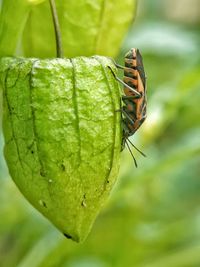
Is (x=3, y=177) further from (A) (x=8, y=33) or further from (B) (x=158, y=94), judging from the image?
(A) (x=8, y=33)

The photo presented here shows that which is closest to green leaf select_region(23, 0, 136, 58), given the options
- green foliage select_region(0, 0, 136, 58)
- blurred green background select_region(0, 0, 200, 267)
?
green foliage select_region(0, 0, 136, 58)

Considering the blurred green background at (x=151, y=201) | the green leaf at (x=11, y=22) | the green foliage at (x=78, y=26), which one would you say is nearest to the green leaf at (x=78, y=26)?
the green foliage at (x=78, y=26)

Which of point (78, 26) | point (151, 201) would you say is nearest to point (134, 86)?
point (78, 26)

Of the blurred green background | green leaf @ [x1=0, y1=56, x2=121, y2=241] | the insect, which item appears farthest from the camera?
the blurred green background

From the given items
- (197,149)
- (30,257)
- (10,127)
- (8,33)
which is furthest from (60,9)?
(30,257)

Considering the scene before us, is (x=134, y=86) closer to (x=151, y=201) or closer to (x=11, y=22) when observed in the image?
(x=11, y=22)

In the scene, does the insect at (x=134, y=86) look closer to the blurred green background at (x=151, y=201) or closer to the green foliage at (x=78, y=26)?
the green foliage at (x=78, y=26)

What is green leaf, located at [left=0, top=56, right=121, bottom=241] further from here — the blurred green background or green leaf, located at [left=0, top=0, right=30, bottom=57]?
the blurred green background
